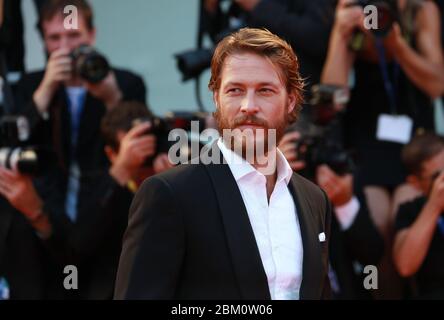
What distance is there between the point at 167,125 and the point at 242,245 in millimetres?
2269

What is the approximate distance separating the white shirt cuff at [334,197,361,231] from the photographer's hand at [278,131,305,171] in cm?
33

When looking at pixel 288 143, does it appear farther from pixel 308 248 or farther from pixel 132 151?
pixel 308 248

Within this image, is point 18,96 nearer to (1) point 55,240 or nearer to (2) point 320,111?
(1) point 55,240

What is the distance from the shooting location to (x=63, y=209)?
177 inches

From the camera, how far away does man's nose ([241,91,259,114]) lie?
7.54 ft

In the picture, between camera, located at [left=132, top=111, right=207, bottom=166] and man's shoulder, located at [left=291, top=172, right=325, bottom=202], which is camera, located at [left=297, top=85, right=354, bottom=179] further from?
man's shoulder, located at [left=291, top=172, right=325, bottom=202]

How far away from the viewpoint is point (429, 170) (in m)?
4.71

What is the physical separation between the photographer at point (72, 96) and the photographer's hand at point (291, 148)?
0.87 meters

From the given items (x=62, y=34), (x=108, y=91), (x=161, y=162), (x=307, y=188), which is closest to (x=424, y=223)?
(x=161, y=162)

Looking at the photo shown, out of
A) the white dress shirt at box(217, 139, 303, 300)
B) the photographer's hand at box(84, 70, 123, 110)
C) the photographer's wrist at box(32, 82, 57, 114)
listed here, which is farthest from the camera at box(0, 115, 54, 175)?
the white dress shirt at box(217, 139, 303, 300)

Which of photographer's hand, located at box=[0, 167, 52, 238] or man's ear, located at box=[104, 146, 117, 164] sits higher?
man's ear, located at box=[104, 146, 117, 164]

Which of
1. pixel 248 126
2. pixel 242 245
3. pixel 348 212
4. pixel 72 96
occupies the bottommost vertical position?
pixel 348 212

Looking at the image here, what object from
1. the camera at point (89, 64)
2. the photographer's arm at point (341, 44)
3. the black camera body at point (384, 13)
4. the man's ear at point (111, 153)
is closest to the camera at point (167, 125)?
the man's ear at point (111, 153)
